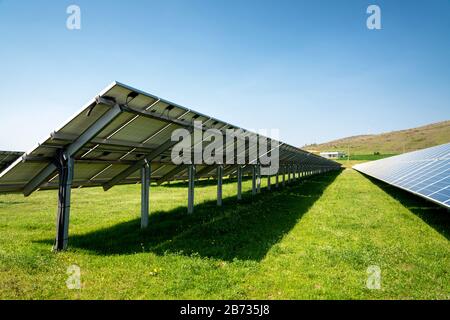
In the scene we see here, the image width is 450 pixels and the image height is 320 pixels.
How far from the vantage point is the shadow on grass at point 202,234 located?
9.63 meters

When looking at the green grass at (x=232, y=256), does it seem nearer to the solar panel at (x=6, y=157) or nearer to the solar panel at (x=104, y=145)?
the solar panel at (x=104, y=145)

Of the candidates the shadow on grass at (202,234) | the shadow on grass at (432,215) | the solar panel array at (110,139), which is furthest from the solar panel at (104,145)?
the shadow on grass at (432,215)

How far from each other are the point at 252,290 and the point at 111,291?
9.46 feet

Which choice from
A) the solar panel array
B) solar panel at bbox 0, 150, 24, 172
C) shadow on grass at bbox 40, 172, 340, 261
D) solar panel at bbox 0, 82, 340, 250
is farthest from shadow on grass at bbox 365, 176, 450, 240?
solar panel at bbox 0, 150, 24, 172

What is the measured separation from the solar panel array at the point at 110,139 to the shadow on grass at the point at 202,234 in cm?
222

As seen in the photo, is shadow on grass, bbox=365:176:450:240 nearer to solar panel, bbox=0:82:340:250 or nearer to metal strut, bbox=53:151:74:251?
solar panel, bbox=0:82:340:250

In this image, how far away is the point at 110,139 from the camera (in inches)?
407

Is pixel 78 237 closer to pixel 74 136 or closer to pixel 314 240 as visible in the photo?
pixel 74 136

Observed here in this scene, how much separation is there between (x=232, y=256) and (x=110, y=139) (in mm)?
5183

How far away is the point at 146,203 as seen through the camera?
504 inches

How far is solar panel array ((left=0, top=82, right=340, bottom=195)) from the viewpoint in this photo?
28.6 ft

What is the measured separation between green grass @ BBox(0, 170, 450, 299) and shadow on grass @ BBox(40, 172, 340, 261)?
0.04 metres
